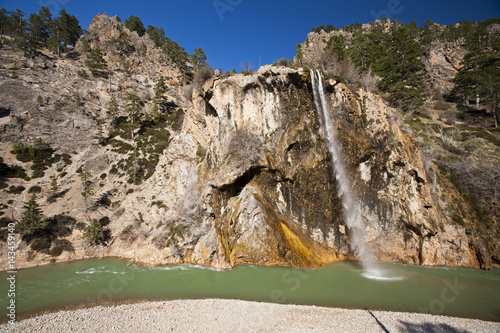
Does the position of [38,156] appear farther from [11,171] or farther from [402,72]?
[402,72]

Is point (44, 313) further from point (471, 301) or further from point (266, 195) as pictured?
point (471, 301)

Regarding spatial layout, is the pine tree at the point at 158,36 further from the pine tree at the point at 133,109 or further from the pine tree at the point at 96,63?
the pine tree at the point at 133,109

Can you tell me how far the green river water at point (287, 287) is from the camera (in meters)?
11.7

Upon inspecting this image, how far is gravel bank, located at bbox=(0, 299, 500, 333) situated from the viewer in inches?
366

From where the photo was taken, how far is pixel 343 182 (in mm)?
20094

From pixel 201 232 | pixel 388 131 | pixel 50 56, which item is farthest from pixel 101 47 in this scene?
pixel 388 131

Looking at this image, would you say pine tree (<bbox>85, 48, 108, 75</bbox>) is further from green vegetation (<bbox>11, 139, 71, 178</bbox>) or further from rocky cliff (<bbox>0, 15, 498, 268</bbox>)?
rocky cliff (<bbox>0, 15, 498, 268</bbox>)

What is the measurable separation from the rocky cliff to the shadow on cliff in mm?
7696

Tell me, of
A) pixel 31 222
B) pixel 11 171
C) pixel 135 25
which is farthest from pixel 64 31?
pixel 31 222

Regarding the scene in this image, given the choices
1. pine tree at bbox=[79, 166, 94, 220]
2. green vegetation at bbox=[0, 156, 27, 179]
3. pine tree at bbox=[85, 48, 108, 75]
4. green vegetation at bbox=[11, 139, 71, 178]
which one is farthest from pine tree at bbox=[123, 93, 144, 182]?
pine tree at bbox=[85, 48, 108, 75]

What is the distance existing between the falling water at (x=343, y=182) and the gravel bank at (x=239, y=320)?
7100 mm

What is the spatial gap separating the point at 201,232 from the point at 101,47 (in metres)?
67.8

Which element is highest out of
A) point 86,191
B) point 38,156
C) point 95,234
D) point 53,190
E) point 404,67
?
point 404,67

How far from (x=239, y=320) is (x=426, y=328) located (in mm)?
8028
